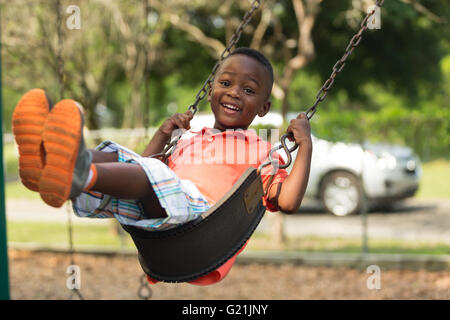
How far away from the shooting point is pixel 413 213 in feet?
23.7

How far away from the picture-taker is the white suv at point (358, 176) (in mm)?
6469

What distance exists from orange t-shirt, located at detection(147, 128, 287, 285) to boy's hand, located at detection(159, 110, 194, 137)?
18cm

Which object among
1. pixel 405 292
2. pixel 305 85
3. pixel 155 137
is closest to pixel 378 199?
pixel 405 292

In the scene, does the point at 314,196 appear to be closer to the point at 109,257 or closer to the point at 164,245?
the point at 109,257

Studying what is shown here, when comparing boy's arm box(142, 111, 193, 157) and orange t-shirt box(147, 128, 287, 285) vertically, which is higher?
boy's arm box(142, 111, 193, 157)

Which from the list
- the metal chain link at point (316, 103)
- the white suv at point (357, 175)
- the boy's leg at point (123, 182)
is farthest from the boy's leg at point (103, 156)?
the white suv at point (357, 175)

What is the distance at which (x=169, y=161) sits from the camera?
2416mm

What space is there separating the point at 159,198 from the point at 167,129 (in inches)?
28.1

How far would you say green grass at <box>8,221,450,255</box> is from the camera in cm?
612

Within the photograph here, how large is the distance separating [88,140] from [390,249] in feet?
12.7

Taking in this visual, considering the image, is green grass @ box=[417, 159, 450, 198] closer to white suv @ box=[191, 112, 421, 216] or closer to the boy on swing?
white suv @ box=[191, 112, 421, 216]

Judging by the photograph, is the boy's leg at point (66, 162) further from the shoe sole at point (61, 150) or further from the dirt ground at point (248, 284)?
the dirt ground at point (248, 284)

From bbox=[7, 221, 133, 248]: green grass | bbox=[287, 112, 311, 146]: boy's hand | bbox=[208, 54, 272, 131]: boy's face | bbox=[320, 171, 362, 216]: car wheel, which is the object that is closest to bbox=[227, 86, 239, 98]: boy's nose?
bbox=[208, 54, 272, 131]: boy's face

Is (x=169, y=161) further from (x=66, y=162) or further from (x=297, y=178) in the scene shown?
(x=66, y=162)
